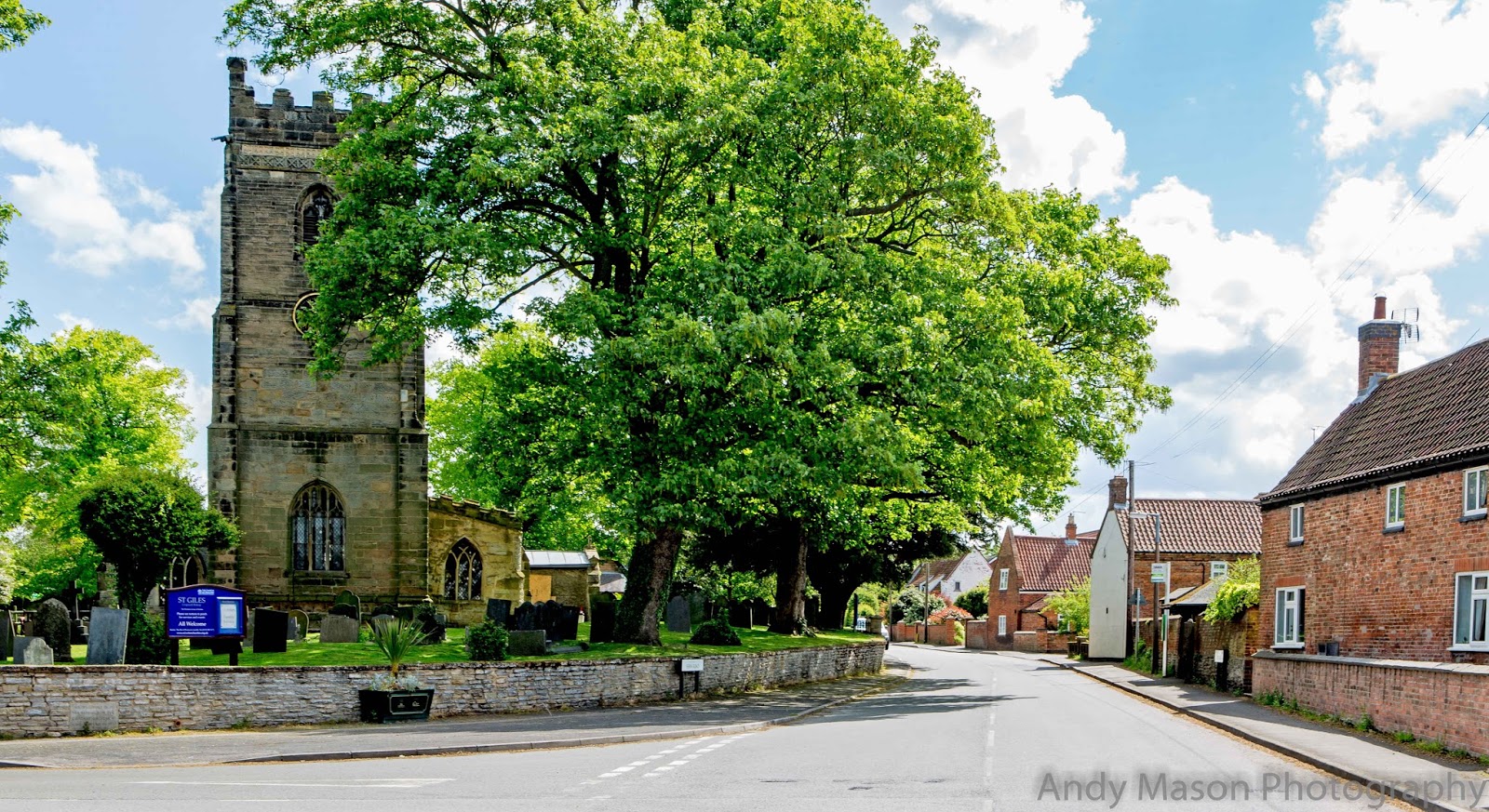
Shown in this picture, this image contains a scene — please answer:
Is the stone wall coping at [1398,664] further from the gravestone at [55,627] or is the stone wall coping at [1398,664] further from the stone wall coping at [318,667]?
the gravestone at [55,627]

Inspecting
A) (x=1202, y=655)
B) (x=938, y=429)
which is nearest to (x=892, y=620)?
(x=1202, y=655)

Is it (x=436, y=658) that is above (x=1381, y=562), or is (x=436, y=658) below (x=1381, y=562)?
below

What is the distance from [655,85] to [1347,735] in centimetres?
1677

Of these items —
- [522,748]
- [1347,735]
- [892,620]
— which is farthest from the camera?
[892,620]

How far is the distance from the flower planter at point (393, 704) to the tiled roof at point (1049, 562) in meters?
65.1

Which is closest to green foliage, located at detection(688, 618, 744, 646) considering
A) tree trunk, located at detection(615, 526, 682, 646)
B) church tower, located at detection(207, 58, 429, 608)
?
tree trunk, located at detection(615, 526, 682, 646)

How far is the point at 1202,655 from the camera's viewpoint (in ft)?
116

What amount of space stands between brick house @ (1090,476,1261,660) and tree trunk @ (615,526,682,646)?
26414 mm

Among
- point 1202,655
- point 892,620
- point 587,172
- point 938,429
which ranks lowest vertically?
point 892,620

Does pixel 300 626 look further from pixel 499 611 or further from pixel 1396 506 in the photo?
pixel 1396 506

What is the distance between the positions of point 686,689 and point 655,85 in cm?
1225

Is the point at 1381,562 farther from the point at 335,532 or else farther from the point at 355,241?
the point at 335,532

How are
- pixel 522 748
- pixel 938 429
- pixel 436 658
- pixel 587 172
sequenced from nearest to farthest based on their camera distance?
pixel 522 748 < pixel 436 658 < pixel 587 172 < pixel 938 429

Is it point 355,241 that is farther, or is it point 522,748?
point 355,241
